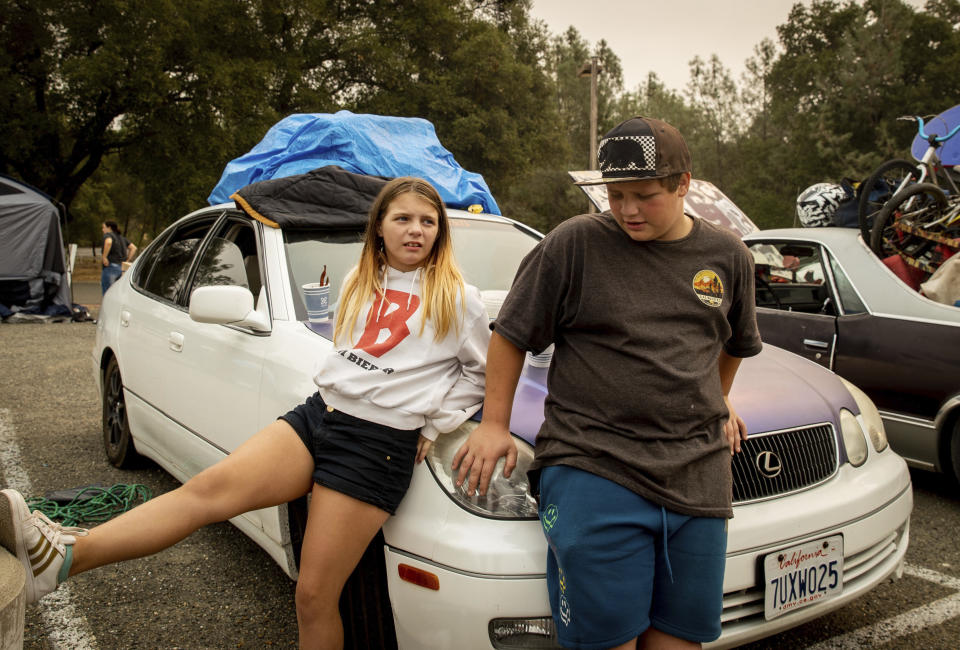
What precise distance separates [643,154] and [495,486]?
3.09ft

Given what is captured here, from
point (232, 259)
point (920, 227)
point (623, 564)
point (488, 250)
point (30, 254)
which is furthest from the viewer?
point (30, 254)

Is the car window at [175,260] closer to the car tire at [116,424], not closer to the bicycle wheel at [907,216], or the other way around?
the car tire at [116,424]

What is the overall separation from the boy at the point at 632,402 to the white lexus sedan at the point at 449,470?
158mm

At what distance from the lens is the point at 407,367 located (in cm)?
207

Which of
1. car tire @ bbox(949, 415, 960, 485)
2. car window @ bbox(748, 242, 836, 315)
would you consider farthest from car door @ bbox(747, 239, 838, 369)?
car tire @ bbox(949, 415, 960, 485)

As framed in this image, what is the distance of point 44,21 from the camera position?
1641 cm

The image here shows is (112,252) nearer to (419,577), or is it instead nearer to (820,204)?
(820,204)

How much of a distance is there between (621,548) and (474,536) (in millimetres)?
397

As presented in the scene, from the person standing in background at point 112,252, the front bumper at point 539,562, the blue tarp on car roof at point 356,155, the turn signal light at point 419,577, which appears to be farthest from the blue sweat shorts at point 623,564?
the person standing in background at point 112,252

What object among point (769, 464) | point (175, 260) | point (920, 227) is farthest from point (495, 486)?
point (920, 227)

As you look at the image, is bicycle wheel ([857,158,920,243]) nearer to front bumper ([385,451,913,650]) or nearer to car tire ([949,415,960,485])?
car tire ([949,415,960,485])

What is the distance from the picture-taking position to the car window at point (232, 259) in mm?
3227

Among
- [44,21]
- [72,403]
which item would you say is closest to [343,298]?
[72,403]

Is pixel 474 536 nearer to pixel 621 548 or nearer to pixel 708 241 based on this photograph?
pixel 621 548
